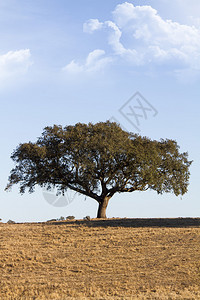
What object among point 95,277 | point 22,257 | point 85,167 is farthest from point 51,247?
point 85,167

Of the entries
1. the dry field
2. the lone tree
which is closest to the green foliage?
the lone tree

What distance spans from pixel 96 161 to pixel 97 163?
0.28 metres

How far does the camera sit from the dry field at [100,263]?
15.6m

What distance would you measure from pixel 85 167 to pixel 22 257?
20.5 m

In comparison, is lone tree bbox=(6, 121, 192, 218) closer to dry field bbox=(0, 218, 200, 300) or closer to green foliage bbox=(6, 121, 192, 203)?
green foliage bbox=(6, 121, 192, 203)

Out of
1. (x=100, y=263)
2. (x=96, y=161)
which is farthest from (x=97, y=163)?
(x=100, y=263)

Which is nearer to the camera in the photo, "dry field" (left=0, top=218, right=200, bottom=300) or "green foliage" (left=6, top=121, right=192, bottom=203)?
"dry field" (left=0, top=218, right=200, bottom=300)

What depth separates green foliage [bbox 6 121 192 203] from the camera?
141 ft

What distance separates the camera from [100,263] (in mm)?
20781

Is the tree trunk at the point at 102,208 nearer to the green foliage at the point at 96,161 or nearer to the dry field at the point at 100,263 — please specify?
the green foliage at the point at 96,161

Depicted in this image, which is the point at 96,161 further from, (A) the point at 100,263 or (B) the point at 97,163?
(A) the point at 100,263

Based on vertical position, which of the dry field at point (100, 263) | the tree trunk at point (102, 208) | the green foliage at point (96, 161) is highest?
the green foliage at point (96, 161)

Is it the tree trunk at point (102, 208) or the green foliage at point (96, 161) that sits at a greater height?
the green foliage at point (96, 161)

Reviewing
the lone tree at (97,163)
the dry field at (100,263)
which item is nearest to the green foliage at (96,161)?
the lone tree at (97,163)
